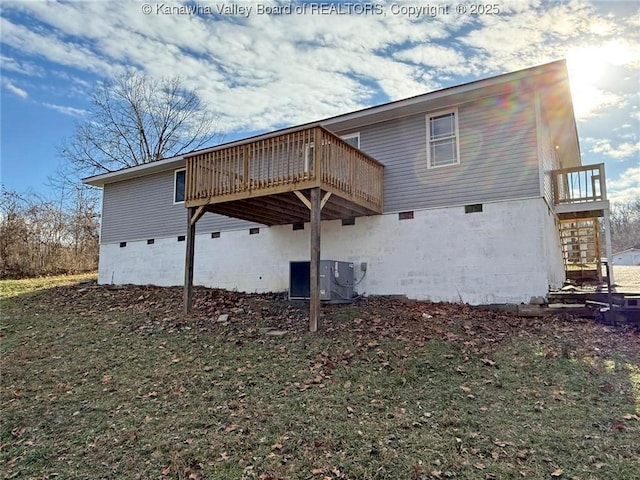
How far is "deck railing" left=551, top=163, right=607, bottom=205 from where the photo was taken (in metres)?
9.95

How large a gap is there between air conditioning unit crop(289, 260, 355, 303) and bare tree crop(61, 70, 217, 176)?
18.3 meters

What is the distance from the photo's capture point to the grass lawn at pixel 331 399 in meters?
3.48

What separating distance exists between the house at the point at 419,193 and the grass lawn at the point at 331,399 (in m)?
1.36

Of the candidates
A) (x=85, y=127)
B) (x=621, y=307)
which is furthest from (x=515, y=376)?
(x=85, y=127)

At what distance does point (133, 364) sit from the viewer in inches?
245

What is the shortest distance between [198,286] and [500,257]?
28.5 feet

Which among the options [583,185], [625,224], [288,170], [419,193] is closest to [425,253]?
[419,193]

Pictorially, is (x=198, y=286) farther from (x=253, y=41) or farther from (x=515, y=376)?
(x=515, y=376)

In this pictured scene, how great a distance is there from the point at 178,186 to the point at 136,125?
1364cm

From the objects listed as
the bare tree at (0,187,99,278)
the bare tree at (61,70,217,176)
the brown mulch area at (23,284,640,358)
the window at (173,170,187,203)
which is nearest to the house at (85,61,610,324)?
the brown mulch area at (23,284,640,358)

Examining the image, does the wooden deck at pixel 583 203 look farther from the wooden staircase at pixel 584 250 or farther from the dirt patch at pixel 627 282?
the dirt patch at pixel 627 282

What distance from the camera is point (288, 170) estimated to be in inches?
303

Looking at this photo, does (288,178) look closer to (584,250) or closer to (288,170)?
(288,170)

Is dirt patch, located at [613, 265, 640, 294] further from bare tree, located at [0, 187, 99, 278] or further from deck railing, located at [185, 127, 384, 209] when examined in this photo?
bare tree, located at [0, 187, 99, 278]
